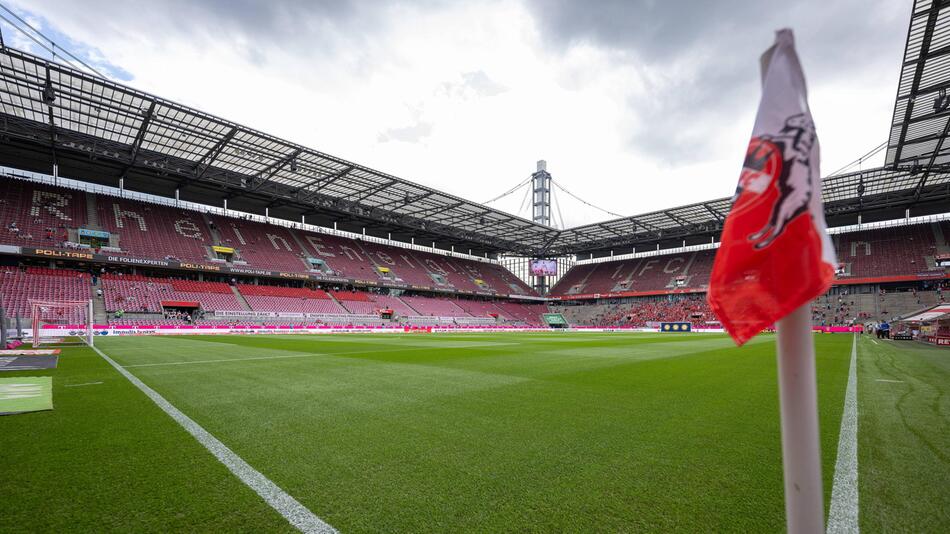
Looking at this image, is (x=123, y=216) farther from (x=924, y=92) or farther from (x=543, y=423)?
(x=924, y=92)

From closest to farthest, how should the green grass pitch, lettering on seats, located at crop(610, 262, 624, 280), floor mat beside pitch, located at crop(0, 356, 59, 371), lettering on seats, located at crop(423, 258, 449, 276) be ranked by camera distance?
the green grass pitch
floor mat beside pitch, located at crop(0, 356, 59, 371)
lettering on seats, located at crop(423, 258, 449, 276)
lettering on seats, located at crop(610, 262, 624, 280)

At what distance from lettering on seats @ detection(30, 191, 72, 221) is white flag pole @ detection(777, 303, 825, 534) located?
5020 cm

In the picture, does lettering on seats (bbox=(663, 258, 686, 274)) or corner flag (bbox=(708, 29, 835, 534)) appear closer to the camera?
corner flag (bbox=(708, 29, 835, 534))

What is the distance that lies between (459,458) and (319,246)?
5382 centimetres

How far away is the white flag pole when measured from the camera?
1.23 meters

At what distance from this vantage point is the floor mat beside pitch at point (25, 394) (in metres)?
4.82

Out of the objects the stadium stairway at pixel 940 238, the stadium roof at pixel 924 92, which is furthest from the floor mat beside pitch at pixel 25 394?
the stadium stairway at pixel 940 238

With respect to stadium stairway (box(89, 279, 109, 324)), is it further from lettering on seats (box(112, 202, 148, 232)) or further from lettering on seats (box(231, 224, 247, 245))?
lettering on seats (box(231, 224, 247, 245))

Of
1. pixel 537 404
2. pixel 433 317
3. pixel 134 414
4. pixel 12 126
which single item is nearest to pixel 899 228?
pixel 433 317

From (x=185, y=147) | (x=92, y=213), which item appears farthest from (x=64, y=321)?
(x=185, y=147)

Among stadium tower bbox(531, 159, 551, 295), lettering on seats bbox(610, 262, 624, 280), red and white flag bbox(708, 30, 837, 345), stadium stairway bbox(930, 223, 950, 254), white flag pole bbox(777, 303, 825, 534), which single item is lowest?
white flag pole bbox(777, 303, 825, 534)

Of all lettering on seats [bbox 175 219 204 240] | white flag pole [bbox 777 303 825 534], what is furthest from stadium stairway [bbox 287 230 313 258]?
white flag pole [bbox 777 303 825 534]

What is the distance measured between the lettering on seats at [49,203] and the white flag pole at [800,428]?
1976 inches

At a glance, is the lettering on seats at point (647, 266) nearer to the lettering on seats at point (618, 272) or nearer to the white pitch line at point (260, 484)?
the lettering on seats at point (618, 272)
